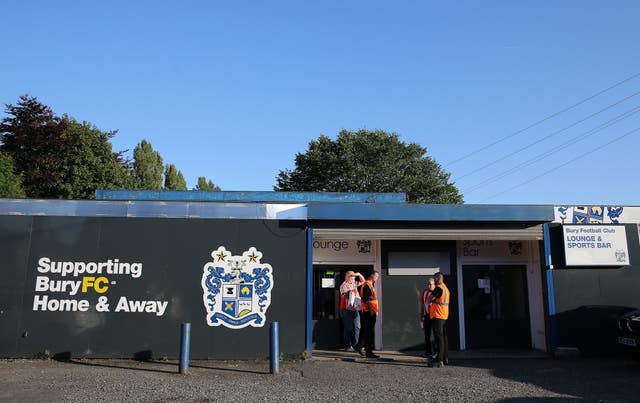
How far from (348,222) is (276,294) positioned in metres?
2.14

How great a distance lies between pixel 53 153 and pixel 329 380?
82.4 ft

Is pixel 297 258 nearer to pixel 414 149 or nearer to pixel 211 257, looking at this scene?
pixel 211 257

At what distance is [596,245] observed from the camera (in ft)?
36.1

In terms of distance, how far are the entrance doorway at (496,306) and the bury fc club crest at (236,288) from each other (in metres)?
5.07

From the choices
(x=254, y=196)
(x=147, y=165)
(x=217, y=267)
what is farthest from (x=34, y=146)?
(x=217, y=267)

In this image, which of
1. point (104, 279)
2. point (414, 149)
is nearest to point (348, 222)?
point (104, 279)

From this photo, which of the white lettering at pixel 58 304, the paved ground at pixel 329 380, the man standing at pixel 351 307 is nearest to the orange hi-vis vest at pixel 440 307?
the paved ground at pixel 329 380

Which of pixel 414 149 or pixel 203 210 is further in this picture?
pixel 414 149

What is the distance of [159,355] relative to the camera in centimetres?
1014

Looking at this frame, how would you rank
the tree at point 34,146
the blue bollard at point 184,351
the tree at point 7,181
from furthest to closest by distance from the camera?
1. the tree at point 34,146
2. the tree at point 7,181
3. the blue bollard at point 184,351

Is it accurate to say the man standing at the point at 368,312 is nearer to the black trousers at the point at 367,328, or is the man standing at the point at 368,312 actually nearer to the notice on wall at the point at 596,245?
the black trousers at the point at 367,328

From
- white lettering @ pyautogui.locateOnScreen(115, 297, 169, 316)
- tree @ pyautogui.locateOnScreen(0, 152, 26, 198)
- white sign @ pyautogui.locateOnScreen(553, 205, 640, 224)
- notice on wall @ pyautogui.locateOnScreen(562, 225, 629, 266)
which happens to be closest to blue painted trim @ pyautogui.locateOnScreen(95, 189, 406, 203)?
white lettering @ pyautogui.locateOnScreen(115, 297, 169, 316)

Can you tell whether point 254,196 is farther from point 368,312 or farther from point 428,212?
point 428,212

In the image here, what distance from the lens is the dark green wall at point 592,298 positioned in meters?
10.9
